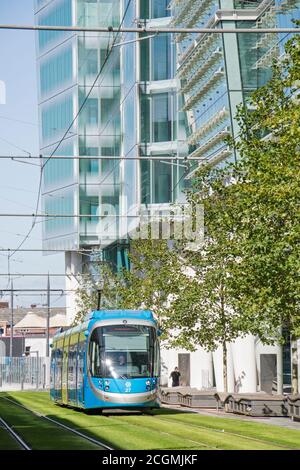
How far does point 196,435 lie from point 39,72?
80.3 metres

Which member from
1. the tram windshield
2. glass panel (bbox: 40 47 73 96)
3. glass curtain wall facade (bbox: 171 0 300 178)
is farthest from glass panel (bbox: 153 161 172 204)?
the tram windshield

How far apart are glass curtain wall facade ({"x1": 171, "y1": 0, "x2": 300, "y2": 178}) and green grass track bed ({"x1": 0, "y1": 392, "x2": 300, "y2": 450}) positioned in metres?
25.3

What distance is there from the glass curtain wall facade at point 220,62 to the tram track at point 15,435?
26.5m

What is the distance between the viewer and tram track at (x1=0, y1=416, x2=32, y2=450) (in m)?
24.0

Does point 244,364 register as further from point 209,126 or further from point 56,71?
point 56,71

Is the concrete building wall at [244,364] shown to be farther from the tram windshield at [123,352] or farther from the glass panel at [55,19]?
the glass panel at [55,19]

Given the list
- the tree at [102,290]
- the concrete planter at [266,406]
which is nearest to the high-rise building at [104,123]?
the tree at [102,290]

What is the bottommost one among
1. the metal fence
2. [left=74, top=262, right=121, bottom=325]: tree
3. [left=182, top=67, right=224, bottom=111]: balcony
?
the metal fence

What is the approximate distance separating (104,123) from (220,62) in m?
26.7

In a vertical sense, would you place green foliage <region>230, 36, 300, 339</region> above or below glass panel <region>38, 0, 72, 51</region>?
below

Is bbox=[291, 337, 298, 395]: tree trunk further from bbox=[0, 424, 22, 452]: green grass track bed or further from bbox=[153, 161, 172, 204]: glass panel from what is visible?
bbox=[153, 161, 172, 204]: glass panel

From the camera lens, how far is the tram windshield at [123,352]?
1398 inches

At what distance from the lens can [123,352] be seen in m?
35.8

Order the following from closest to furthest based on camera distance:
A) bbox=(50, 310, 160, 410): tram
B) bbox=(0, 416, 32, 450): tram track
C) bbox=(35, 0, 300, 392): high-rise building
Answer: bbox=(0, 416, 32, 450): tram track → bbox=(50, 310, 160, 410): tram → bbox=(35, 0, 300, 392): high-rise building
